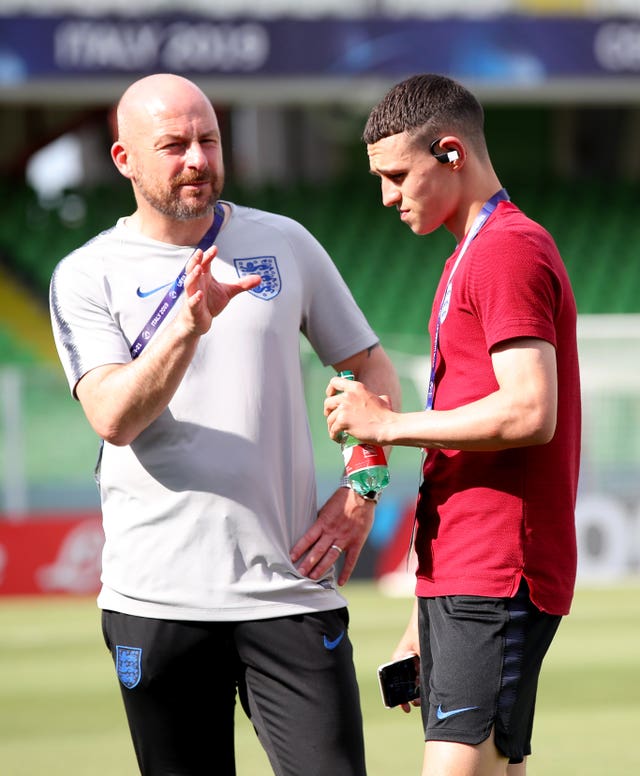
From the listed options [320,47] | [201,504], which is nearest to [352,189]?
[320,47]

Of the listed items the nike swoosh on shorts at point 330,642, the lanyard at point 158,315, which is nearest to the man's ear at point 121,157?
the lanyard at point 158,315

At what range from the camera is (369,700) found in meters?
6.30

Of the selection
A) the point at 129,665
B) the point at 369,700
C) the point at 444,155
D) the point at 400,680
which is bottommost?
the point at 369,700

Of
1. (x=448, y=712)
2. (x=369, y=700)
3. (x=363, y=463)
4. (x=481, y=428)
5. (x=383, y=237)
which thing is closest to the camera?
(x=481, y=428)

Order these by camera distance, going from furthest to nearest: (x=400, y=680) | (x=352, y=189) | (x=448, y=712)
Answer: (x=352, y=189)
(x=400, y=680)
(x=448, y=712)

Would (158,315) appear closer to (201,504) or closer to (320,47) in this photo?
(201,504)

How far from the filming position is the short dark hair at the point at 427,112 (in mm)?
2648

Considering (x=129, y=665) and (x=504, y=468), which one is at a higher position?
(x=504, y=468)

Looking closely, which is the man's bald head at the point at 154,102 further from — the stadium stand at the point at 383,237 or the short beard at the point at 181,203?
the stadium stand at the point at 383,237

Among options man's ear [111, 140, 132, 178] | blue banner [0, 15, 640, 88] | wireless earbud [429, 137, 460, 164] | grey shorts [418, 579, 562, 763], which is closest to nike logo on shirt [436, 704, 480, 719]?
grey shorts [418, 579, 562, 763]

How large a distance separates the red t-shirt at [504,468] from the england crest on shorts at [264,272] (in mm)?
466

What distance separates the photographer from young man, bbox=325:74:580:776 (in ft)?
8.14

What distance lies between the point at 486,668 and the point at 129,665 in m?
0.83

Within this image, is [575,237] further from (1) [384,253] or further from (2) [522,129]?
(2) [522,129]
